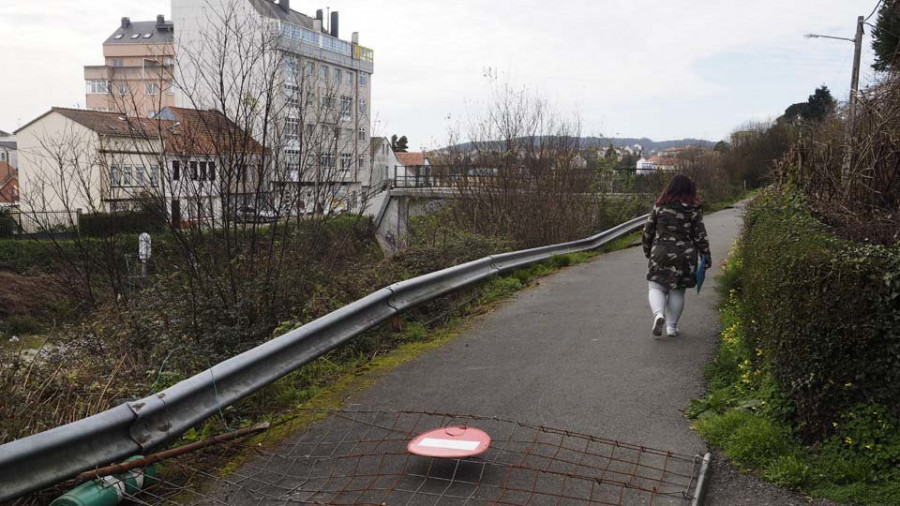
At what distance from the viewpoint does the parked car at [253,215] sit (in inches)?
322

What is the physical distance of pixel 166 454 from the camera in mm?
4039

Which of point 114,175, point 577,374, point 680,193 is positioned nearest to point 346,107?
point 114,175

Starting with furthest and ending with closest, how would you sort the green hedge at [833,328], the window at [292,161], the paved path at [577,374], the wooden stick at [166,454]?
the window at [292,161]
the paved path at [577,374]
the green hedge at [833,328]
the wooden stick at [166,454]

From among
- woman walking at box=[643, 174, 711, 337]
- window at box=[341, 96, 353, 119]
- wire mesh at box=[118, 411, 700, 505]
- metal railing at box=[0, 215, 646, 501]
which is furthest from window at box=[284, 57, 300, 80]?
wire mesh at box=[118, 411, 700, 505]

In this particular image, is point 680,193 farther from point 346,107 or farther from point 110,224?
Answer: point 110,224

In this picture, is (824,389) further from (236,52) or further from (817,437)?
(236,52)

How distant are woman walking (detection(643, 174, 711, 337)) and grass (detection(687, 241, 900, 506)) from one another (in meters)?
2.62

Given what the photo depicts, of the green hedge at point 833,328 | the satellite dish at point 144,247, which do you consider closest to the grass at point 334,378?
the green hedge at point 833,328

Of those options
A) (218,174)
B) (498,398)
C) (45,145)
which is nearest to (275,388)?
(498,398)

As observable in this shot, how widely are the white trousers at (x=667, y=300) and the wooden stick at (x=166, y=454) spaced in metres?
4.73

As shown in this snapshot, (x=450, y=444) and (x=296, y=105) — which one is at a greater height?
(x=296, y=105)

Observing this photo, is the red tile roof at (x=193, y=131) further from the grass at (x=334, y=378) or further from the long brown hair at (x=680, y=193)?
the long brown hair at (x=680, y=193)

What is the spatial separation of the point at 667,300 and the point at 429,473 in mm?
4707

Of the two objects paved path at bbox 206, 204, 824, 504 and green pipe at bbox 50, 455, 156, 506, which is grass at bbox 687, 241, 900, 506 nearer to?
paved path at bbox 206, 204, 824, 504
